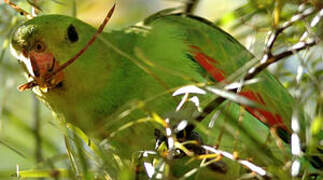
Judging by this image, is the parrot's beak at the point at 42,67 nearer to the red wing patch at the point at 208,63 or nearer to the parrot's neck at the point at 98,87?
the parrot's neck at the point at 98,87

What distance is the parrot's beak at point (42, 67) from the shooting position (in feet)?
6.52

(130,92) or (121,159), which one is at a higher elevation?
(130,92)

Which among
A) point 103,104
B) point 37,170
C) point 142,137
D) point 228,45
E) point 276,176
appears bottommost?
point 276,176

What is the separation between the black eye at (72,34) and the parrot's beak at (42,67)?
0.13 m

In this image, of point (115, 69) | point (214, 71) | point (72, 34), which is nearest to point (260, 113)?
point (214, 71)

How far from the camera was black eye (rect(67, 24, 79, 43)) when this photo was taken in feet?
6.95

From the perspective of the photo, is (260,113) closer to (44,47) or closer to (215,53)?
(215,53)

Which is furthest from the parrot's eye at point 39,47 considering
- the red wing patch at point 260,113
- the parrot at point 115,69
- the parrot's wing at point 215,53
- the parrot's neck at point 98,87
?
the red wing patch at point 260,113

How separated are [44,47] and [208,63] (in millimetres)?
645

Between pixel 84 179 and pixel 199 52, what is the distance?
1148 mm

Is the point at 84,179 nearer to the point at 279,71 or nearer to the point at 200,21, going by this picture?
the point at 279,71

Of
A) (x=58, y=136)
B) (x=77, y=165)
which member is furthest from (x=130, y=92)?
(x=77, y=165)

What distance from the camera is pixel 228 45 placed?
2.47 metres

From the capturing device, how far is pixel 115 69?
2203 millimetres
